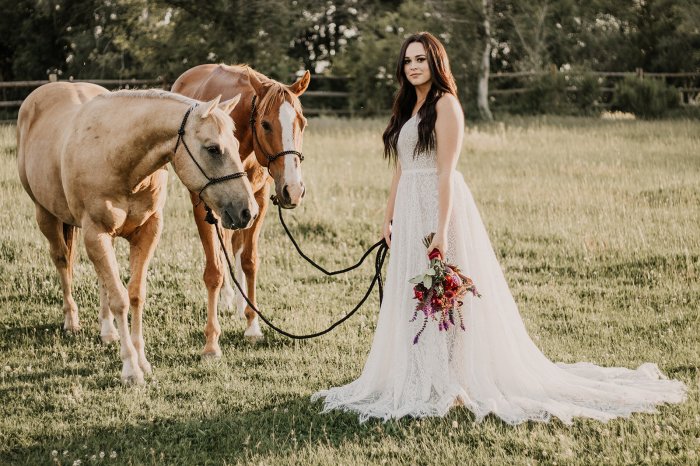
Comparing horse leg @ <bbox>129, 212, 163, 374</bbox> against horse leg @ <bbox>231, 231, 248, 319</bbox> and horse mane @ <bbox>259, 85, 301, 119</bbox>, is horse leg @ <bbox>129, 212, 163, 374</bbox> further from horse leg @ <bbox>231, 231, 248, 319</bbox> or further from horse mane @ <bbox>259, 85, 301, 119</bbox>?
horse leg @ <bbox>231, 231, 248, 319</bbox>

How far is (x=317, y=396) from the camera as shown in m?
5.49

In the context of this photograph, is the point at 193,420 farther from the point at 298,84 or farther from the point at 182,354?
the point at 298,84

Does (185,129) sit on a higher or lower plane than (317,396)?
higher

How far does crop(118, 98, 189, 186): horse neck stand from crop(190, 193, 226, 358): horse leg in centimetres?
97

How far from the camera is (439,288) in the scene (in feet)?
15.7

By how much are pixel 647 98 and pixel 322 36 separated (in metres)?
13.1

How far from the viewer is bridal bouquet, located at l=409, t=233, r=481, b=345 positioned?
15.7ft

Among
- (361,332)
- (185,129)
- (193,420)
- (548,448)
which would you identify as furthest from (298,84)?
(548,448)

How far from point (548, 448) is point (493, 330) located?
90 centimetres

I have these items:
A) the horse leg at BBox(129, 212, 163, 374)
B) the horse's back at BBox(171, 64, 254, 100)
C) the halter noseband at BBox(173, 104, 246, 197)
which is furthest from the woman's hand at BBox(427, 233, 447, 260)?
the horse's back at BBox(171, 64, 254, 100)

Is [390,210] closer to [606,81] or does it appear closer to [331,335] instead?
[331,335]

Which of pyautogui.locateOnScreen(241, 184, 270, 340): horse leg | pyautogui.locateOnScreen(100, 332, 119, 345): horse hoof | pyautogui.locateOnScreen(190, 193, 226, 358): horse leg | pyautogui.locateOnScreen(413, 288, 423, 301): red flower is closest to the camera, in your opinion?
pyautogui.locateOnScreen(413, 288, 423, 301): red flower

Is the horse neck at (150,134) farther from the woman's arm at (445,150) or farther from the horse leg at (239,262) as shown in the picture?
the horse leg at (239,262)

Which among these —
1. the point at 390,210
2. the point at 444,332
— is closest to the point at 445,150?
the point at 390,210
